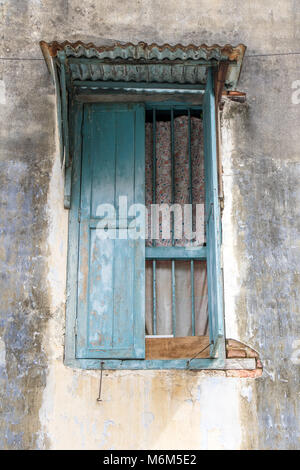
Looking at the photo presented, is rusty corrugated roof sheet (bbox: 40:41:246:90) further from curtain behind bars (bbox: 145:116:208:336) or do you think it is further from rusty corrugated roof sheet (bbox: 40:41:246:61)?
curtain behind bars (bbox: 145:116:208:336)

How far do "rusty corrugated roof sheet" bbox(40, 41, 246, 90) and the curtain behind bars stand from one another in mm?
526

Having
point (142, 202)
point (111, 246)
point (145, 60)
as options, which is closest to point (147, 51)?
point (145, 60)

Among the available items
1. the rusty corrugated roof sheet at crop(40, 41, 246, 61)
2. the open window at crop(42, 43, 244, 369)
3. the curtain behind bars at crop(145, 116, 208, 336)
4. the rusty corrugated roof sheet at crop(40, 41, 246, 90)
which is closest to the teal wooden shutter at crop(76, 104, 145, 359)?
the open window at crop(42, 43, 244, 369)

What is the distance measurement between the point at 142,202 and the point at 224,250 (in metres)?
0.85

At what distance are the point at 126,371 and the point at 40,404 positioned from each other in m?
0.75

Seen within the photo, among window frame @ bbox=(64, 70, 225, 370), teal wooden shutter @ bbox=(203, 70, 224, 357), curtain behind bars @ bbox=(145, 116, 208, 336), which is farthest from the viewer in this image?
curtain behind bars @ bbox=(145, 116, 208, 336)

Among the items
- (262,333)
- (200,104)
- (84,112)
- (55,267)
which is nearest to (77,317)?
(55,267)

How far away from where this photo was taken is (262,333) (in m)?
5.51

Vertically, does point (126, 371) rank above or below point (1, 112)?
below

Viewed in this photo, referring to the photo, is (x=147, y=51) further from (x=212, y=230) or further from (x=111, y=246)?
(x=111, y=246)

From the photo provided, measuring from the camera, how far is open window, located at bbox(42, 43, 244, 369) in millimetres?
5383

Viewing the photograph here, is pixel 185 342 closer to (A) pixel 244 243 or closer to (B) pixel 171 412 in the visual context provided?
(B) pixel 171 412

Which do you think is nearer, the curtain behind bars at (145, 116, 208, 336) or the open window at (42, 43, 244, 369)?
the open window at (42, 43, 244, 369)

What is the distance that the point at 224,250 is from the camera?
5.73m
